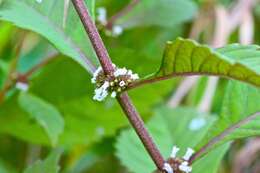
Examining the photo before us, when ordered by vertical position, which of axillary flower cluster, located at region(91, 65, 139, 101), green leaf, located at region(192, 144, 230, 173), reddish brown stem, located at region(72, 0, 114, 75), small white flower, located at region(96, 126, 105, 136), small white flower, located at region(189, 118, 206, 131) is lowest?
green leaf, located at region(192, 144, 230, 173)

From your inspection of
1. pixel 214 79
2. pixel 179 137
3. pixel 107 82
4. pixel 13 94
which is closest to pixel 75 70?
pixel 13 94

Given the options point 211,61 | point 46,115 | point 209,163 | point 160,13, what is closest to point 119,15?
point 160,13

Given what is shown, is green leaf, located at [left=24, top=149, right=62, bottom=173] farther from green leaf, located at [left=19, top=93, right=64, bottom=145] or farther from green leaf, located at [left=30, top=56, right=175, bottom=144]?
green leaf, located at [left=30, top=56, right=175, bottom=144]

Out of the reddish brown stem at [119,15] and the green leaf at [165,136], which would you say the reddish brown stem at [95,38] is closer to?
the green leaf at [165,136]

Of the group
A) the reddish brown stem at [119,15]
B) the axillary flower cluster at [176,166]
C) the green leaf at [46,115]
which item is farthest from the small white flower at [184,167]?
the reddish brown stem at [119,15]

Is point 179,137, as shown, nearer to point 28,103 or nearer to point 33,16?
point 28,103

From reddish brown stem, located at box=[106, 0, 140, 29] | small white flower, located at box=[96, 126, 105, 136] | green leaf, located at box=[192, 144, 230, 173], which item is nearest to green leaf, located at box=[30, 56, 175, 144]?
small white flower, located at box=[96, 126, 105, 136]

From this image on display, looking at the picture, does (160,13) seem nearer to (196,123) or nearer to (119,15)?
(119,15)
